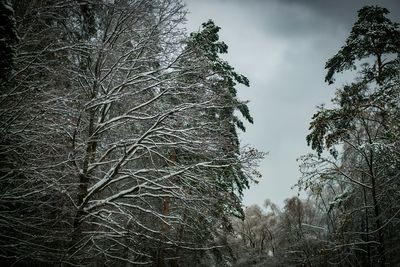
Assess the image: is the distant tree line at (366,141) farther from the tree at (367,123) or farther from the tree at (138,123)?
the tree at (138,123)

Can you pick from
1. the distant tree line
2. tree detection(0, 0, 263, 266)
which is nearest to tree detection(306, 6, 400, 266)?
the distant tree line

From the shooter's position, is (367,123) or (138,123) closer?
(138,123)

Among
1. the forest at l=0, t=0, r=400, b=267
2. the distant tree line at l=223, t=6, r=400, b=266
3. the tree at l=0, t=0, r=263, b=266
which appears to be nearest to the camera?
the forest at l=0, t=0, r=400, b=267

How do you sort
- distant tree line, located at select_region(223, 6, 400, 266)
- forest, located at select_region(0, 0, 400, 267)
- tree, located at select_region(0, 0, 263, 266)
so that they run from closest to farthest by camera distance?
1. forest, located at select_region(0, 0, 400, 267)
2. tree, located at select_region(0, 0, 263, 266)
3. distant tree line, located at select_region(223, 6, 400, 266)

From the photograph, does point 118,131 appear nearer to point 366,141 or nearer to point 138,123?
point 138,123

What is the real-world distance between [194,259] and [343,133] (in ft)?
30.9

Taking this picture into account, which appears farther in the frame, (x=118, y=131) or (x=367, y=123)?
(x=367, y=123)

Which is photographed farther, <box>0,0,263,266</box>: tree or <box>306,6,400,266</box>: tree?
<box>306,6,400,266</box>: tree

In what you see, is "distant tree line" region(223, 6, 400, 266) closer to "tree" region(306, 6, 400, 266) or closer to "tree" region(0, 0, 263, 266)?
"tree" region(306, 6, 400, 266)

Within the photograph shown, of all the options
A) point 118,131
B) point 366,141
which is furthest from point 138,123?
point 366,141

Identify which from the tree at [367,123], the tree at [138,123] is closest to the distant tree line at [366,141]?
the tree at [367,123]

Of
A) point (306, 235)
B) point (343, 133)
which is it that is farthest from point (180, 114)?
point (306, 235)

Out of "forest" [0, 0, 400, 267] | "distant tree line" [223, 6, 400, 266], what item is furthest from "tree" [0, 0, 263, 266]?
"distant tree line" [223, 6, 400, 266]

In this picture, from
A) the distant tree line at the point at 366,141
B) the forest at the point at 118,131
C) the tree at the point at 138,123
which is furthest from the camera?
the distant tree line at the point at 366,141
